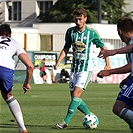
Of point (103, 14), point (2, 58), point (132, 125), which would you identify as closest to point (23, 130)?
point (2, 58)

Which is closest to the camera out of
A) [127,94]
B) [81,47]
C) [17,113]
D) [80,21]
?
[127,94]

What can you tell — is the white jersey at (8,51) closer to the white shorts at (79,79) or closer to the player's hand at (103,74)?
the player's hand at (103,74)

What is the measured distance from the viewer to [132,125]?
9.39m

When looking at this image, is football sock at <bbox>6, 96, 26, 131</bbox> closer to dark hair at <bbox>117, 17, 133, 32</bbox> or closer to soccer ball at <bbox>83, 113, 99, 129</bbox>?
soccer ball at <bbox>83, 113, 99, 129</bbox>

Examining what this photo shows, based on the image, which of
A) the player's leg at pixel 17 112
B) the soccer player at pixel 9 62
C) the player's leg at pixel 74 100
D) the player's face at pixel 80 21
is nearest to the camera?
the soccer player at pixel 9 62

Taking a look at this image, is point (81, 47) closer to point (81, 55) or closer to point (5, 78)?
point (81, 55)

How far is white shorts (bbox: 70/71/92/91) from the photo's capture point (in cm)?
1288

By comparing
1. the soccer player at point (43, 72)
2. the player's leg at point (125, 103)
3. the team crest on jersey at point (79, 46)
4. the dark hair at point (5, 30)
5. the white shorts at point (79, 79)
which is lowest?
the soccer player at point (43, 72)

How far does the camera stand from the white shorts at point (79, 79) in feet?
42.3

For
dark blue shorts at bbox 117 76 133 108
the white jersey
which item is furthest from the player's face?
dark blue shorts at bbox 117 76 133 108

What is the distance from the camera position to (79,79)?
1292 cm

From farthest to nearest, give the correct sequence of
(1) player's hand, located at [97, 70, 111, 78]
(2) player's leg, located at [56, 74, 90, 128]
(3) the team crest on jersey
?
(3) the team crest on jersey → (2) player's leg, located at [56, 74, 90, 128] → (1) player's hand, located at [97, 70, 111, 78]

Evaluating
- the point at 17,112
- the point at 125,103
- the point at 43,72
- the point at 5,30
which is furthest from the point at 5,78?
the point at 43,72

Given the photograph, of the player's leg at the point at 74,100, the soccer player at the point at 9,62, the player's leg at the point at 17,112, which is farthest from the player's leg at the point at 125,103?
the player's leg at the point at 74,100
